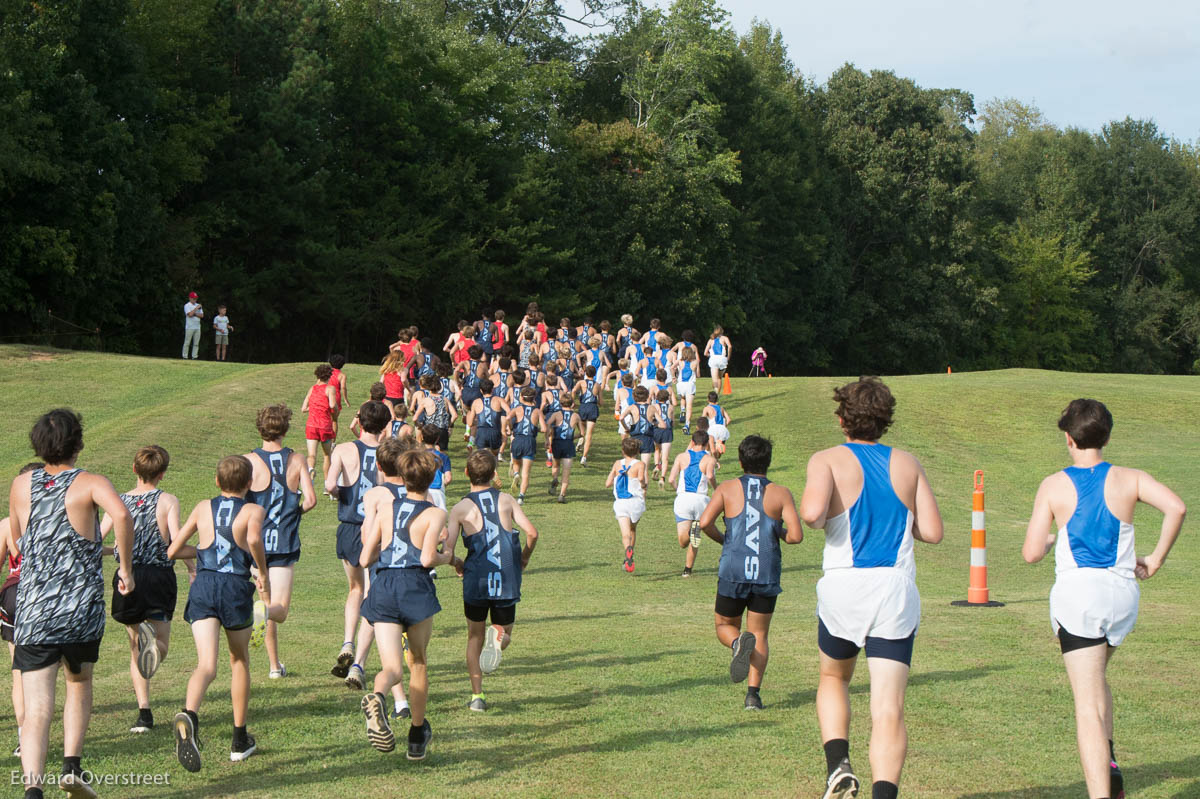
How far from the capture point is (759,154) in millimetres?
59062

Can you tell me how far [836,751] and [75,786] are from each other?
3695mm

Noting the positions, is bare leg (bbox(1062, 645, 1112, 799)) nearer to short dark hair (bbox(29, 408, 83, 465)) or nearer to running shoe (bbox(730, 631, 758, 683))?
running shoe (bbox(730, 631, 758, 683))

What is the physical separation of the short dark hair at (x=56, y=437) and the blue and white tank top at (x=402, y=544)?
1.79 m

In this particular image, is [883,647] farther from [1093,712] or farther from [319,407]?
[319,407]

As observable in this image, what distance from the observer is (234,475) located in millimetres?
7039

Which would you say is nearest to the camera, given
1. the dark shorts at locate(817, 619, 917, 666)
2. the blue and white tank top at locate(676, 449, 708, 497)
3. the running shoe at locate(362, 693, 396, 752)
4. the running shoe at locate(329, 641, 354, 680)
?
the dark shorts at locate(817, 619, 917, 666)

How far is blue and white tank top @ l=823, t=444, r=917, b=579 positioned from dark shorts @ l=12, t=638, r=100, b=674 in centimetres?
376

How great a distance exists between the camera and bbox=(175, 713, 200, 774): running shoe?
6.20 m

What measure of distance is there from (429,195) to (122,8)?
13.3 metres

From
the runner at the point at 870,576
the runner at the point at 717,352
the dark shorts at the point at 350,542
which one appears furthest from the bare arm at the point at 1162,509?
the runner at the point at 717,352

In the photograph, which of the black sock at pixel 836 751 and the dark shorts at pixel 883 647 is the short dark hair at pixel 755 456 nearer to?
the dark shorts at pixel 883 647

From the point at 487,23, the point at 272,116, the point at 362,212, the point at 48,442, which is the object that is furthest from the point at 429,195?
the point at 48,442

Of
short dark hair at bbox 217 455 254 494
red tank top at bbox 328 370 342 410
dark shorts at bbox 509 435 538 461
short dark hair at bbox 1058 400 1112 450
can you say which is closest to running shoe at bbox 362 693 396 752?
short dark hair at bbox 217 455 254 494

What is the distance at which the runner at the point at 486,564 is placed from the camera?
25.4ft
